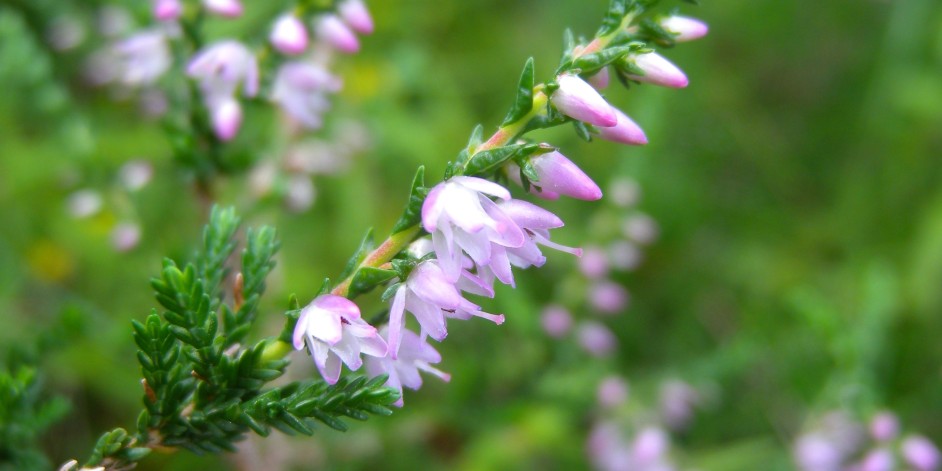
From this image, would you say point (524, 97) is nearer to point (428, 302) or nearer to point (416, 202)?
point (416, 202)

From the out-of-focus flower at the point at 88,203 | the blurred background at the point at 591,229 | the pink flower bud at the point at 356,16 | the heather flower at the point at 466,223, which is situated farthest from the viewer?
the blurred background at the point at 591,229

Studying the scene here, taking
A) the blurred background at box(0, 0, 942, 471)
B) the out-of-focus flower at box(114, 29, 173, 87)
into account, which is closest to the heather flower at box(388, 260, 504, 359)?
the blurred background at box(0, 0, 942, 471)

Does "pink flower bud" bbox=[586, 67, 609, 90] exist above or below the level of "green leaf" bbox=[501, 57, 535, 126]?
above

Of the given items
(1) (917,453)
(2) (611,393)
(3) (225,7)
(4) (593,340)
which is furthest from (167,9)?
(1) (917,453)

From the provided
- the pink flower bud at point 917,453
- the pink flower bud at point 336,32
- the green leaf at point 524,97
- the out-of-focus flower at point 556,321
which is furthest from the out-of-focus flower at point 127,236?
the pink flower bud at point 917,453

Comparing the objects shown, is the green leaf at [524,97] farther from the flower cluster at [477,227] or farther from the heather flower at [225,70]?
the heather flower at [225,70]

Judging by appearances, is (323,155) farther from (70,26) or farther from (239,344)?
(239,344)

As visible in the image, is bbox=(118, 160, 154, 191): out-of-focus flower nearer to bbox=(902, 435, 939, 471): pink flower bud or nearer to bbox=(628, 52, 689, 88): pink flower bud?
bbox=(628, 52, 689, 88): pink flower bud
